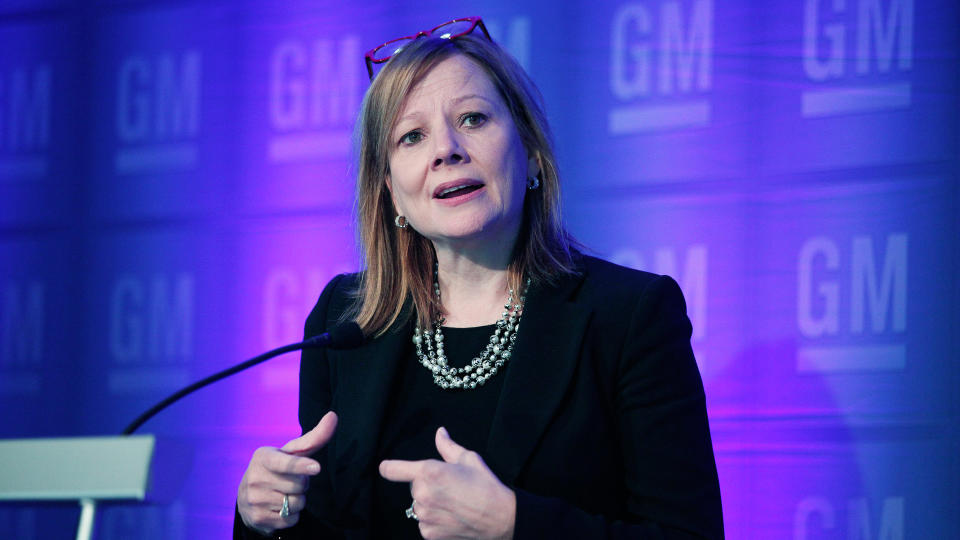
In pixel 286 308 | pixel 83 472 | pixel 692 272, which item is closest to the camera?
pixel 83 472

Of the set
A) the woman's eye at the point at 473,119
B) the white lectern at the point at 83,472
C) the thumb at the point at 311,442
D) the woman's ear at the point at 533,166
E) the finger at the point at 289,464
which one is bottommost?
the finger at the point at 289,464

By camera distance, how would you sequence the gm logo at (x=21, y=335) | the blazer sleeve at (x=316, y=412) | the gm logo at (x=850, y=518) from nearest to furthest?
1. the blazer sleeve at (x=316, y=412)
2. the gm logo at (x=850, y=518)
3. the gm logo at (x=21, y=335)

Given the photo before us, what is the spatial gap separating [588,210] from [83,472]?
1.61 meters

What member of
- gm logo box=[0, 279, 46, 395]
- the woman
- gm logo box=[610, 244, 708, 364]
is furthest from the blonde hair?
gm logo box=[0, 279, 46, 395]

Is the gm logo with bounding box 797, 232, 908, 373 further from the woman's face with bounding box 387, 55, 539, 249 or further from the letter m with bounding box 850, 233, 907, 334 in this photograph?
the woman's face with bounding box 387, 55, 539, 249

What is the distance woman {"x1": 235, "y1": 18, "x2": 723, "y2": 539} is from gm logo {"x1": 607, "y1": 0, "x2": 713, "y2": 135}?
64cm

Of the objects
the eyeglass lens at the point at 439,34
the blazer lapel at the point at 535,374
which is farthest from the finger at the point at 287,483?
the eyeglass lens at the point at 439,34

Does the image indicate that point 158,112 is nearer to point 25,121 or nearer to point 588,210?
point 25,121

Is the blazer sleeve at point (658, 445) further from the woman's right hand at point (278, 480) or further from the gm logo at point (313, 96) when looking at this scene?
the gm logo at point (313, 96)

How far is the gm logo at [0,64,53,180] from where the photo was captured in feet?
9.37

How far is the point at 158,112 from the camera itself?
275 centimetres

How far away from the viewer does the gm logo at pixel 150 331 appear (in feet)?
8.64

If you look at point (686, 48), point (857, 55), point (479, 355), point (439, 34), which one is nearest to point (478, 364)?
point (479, 355)

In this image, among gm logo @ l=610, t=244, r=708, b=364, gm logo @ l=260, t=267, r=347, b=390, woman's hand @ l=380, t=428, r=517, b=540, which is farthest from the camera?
gm logo @ l=260, t=267, r=347, b=390
